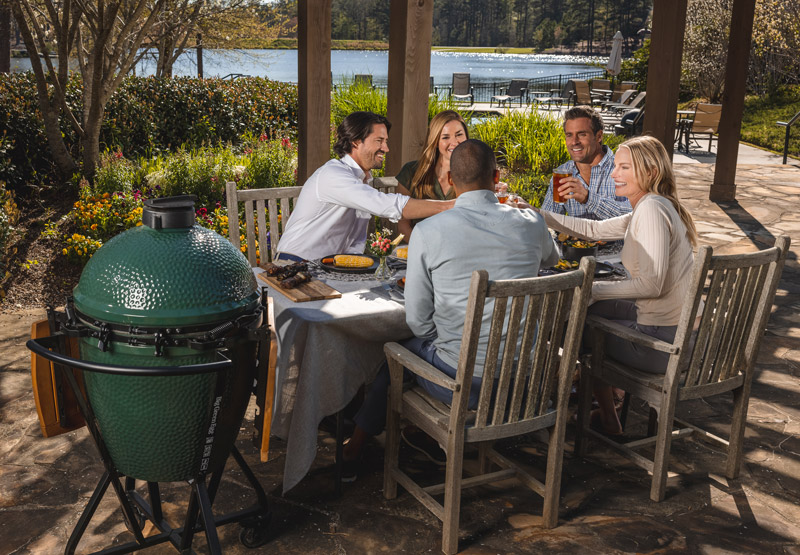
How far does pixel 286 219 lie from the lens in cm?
389

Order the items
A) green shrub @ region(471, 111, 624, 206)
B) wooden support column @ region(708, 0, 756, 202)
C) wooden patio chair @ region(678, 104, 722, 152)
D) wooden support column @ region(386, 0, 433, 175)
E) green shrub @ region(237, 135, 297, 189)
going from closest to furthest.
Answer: wooden support column @ region(386, 0, 433, 175) < green shrub @ region(237, 135, 297, 189) < green shrub @ region(471, 111, 624, 206) < wooden support column @ region(708, 0, 756, 202) < wooden patio chair @ region(678, 104, 722, 152)

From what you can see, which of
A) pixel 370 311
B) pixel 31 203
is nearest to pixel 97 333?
pixel 370 311

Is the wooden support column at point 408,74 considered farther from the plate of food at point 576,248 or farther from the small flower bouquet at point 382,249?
the plate of food at point 576,248

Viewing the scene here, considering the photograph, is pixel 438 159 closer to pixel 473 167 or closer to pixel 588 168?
pixel 588 168

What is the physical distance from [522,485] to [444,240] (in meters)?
1.18

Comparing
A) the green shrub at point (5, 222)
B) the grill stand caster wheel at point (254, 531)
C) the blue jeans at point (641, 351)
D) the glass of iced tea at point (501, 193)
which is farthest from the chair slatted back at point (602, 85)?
the grill stand caster wheel at point (254, 531)

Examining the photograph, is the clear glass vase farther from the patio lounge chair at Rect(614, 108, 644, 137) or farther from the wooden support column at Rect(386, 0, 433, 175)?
the patio lounge chair at Rect(614, 108, 644, 137)

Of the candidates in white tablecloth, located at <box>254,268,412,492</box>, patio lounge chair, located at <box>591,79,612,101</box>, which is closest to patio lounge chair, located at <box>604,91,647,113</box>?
patio lounge chair, located at <box>591,79,612,101</box>

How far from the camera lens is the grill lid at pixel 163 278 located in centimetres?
204

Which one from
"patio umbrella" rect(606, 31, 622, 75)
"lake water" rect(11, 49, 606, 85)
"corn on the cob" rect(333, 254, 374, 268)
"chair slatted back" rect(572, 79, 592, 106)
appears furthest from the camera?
"patio umbrella" rect(606, 31, 622, 75)

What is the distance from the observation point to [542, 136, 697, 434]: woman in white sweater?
2963 mm

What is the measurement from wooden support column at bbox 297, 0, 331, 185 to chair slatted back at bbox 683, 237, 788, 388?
110 inches

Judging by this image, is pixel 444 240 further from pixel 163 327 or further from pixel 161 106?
pixel 161 106

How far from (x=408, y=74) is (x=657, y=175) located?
225 cm
